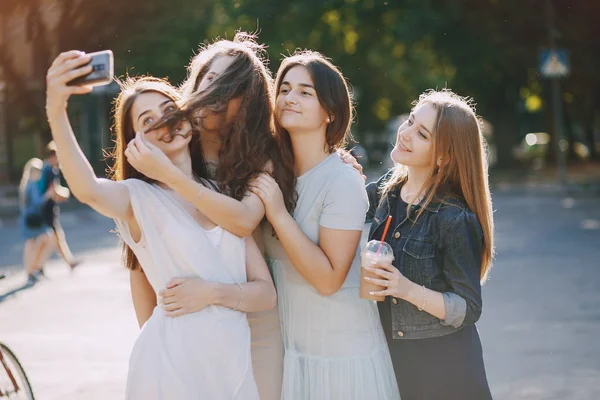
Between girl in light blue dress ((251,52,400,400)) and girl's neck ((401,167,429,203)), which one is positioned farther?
girl's neck ((401,167,429,203))

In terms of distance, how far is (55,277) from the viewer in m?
13.0

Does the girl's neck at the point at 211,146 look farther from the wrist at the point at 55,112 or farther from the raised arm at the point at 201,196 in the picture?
the wrist at the point at 55,112

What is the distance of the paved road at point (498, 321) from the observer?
6.96 m

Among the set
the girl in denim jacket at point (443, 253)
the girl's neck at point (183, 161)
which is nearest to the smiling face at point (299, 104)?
the girl in denim jacket at point (443, 253)

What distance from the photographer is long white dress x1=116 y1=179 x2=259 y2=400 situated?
289 cm

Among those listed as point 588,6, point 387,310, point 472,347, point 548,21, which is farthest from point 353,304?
point 588,6

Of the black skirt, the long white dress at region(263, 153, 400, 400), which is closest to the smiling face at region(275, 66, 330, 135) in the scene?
the long white dress at region(263, 153, 400, 400)

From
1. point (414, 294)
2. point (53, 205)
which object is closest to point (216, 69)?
point (414, 294)

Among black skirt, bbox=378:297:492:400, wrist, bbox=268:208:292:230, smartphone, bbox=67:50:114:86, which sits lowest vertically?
black skirt, bbox=378:297:492:400

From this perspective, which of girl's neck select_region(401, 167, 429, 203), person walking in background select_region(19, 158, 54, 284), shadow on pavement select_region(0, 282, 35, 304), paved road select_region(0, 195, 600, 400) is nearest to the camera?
girl's neck select_region(401, 167, 429, 203)

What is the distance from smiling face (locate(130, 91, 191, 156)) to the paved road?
13.4 feet

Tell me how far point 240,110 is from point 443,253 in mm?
933

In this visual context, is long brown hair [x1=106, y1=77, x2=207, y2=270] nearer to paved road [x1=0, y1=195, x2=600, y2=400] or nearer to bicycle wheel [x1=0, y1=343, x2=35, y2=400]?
bicycle wheel [x1=0, y1=343, x2=35, y2=400]

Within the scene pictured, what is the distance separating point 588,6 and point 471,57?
3.68m
